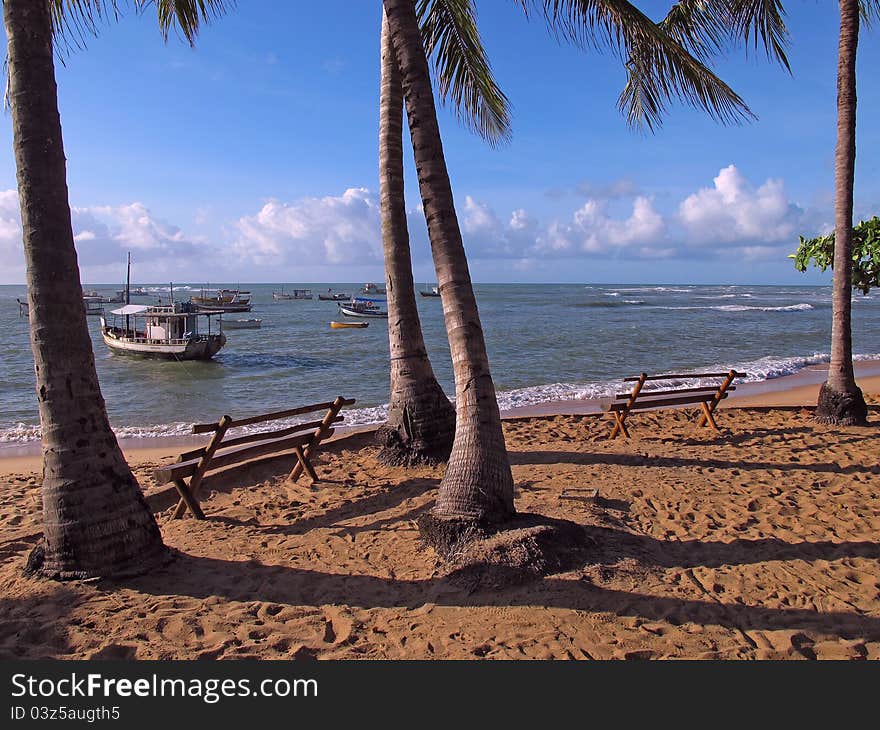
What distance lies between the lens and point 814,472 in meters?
7.20

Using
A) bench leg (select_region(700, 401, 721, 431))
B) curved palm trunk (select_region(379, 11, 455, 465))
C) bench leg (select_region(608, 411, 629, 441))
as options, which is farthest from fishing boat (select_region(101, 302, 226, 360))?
bench leg (select_region(700, 401, 721, 431))

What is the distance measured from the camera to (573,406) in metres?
14.5

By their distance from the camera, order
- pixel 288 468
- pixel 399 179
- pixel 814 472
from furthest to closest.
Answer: pixel 288 468 < pixel 399 179 < pixel 814 472

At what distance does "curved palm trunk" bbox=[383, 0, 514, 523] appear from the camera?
15.7ft

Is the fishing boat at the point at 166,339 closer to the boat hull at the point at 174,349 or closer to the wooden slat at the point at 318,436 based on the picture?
the boat hull at the point at 174,349

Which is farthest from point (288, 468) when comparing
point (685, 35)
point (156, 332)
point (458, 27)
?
point (156, 332)

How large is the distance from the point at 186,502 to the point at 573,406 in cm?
1006

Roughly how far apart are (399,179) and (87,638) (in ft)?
19.4

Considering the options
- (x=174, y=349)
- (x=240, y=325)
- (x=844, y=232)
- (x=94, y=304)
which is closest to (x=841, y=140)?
(x=844, y=232)

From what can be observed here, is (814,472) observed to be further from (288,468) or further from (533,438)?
(288,468)

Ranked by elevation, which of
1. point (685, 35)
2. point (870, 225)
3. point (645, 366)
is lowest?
point (645, 366)

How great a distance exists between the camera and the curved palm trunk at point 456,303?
4797 mm

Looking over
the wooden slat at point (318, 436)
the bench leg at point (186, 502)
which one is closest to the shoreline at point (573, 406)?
the wooden slat at point (318, 436)

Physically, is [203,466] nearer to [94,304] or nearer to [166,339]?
[166,339]
